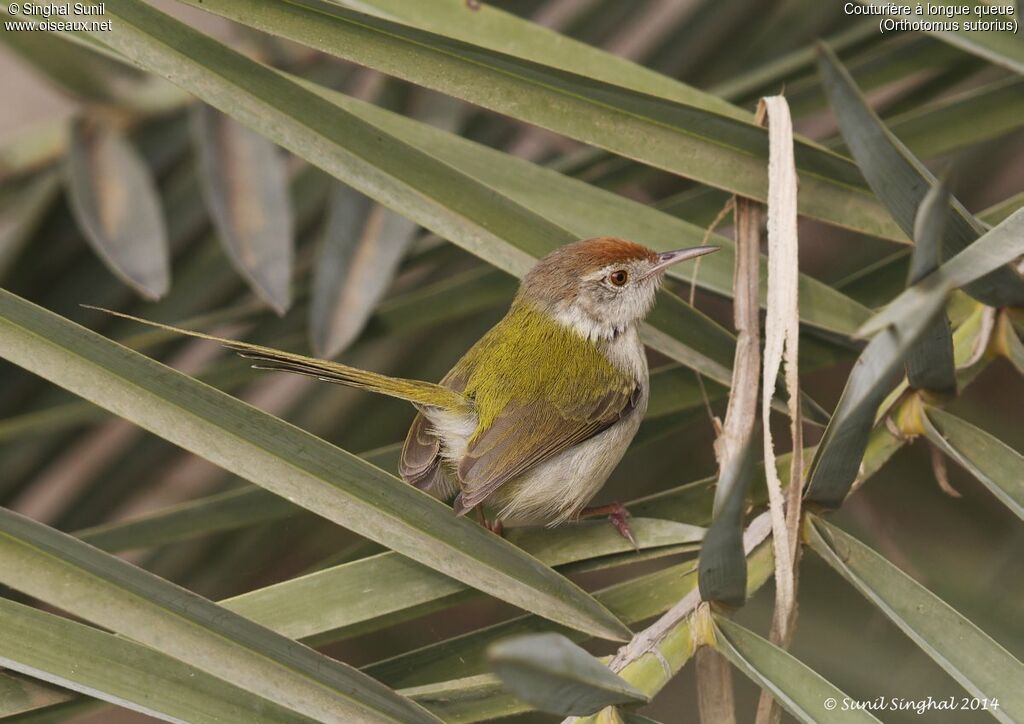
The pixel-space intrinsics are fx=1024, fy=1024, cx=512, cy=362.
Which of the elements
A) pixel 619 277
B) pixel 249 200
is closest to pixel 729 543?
pixel 619 277

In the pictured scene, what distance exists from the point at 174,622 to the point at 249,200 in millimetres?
1446

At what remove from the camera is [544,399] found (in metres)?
2.41

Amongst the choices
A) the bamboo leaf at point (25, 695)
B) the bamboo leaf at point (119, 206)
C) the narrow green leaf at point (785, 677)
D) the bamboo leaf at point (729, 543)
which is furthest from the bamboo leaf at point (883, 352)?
the bamboo leaf at point (119, 206)

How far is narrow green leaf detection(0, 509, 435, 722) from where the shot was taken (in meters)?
1.44

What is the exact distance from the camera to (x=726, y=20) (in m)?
3.03

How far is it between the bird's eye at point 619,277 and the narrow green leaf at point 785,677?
3.75 ft

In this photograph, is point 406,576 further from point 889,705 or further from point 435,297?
point 889,705

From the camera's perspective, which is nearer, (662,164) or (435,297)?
(662,164)

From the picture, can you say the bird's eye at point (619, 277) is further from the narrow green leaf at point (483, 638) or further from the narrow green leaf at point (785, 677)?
the narrow green leaf at point (785, 677)

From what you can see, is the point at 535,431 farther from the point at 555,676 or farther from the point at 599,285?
the point at 555,676

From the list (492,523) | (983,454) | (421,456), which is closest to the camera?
(983,454)

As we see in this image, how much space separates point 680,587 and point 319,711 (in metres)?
0.67

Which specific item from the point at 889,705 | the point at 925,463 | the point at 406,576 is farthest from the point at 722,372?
the point at 925,463

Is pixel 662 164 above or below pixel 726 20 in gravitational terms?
below
